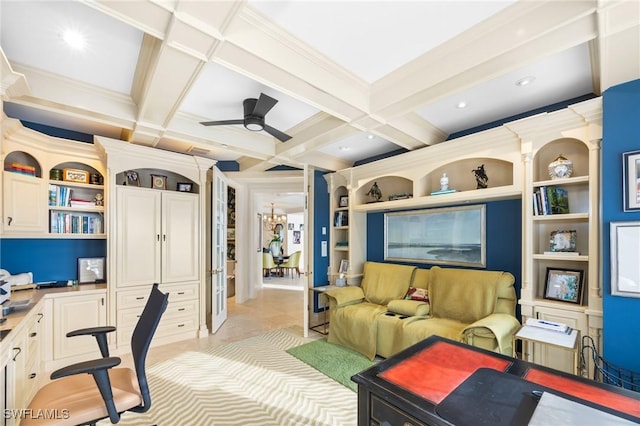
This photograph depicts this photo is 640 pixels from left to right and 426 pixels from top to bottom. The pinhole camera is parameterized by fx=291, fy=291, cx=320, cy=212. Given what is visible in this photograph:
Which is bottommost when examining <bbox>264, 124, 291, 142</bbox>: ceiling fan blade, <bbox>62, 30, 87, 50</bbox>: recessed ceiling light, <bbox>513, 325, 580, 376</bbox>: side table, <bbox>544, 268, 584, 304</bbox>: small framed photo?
<bbox>513, 325, 580, 376</bbox>: side table

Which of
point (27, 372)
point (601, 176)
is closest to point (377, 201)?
point (601, 176)

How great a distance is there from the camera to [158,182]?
4.04 metres

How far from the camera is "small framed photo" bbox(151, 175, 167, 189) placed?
402 centimetres

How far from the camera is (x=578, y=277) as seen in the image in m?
2.50

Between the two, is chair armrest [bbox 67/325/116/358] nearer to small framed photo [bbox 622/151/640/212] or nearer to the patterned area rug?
the patterned area rug

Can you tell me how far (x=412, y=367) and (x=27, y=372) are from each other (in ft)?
9.29

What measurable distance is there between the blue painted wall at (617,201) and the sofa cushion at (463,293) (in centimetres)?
88

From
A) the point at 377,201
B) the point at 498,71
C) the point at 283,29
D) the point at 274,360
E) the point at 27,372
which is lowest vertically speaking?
the point at 274,360

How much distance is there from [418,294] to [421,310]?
30 centimetres

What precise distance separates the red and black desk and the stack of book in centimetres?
166

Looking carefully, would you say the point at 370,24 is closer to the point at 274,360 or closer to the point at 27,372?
the point at 274,360

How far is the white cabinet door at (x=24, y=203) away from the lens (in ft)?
9.21

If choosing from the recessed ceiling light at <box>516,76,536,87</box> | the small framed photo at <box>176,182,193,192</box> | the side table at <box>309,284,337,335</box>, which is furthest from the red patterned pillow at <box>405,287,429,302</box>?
the small framed photo at <box>176,182,193,192</box>

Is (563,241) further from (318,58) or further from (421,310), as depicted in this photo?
(318,58)
